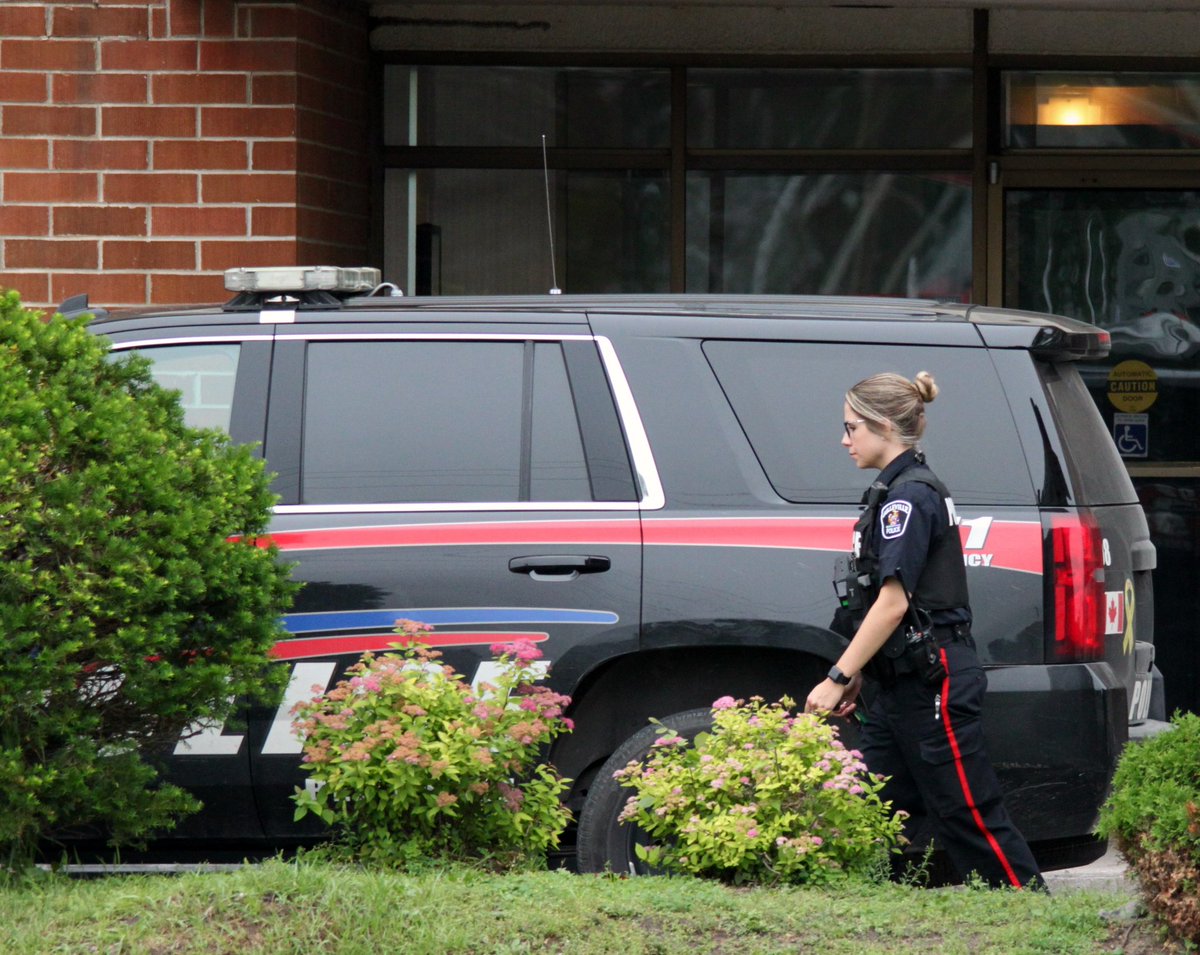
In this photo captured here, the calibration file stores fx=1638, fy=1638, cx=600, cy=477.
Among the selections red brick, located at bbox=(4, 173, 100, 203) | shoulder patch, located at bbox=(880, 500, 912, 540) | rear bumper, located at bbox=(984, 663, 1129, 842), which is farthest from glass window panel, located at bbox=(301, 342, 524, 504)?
red brick, located at bbox=(4, 173, 100, 203)

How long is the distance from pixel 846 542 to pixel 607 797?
3.41ft

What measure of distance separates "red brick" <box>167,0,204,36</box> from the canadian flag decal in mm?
5142

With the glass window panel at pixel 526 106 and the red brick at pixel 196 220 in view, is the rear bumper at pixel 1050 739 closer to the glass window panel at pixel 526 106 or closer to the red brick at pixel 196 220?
the red brick at pixel 196 220

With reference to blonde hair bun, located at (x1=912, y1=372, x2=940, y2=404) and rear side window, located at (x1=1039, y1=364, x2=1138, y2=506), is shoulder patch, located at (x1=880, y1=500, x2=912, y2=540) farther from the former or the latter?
rear side window, located at (x1=1039, y1=364, x2=1138, y2=506)

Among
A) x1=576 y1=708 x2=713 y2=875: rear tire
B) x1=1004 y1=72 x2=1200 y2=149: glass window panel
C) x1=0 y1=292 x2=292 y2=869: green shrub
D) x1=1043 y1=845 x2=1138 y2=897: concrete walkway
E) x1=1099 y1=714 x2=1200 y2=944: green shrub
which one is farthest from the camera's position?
x1=1004 y1=72 x2=1200 y2=149: glass window panel

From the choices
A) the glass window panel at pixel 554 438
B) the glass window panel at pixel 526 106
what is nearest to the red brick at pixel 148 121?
the glass window panel at pixel 526 106

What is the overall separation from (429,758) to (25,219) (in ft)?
15.5

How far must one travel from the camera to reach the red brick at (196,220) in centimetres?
781

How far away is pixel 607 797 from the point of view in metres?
4.83

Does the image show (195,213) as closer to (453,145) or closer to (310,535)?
(453,145)

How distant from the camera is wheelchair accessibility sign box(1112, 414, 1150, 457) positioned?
912 centimetres

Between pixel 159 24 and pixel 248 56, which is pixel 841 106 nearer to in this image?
pixel 248 56

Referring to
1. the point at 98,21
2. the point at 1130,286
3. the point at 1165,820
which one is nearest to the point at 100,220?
the point at 98,21

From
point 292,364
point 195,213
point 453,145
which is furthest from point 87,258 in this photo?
point 292,364
